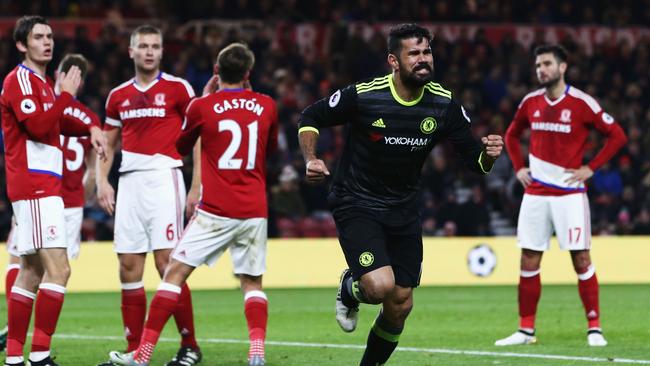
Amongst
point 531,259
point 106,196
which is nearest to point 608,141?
point 531,259

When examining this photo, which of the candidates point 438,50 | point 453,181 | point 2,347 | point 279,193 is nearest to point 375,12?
point 438,50

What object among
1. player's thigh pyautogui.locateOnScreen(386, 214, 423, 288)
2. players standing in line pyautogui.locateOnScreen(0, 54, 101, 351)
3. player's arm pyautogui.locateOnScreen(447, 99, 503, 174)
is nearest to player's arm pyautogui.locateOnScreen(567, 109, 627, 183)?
player's arm pyautogui.locateOnScreen(447, 99, 503, 174)

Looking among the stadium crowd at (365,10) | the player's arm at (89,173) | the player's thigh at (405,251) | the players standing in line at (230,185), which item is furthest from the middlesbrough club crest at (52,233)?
the stadium crowd at (365,10)

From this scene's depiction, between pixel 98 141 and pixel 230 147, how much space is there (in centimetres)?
89

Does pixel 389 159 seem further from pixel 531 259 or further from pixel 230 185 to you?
pixel 531 259

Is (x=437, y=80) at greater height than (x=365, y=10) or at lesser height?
lesser

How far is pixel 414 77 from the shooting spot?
749cm

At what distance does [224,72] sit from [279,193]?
33.5ft

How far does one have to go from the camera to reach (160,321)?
8211 millimetres

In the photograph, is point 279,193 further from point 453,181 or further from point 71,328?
point 71,328

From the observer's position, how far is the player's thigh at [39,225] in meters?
8.15

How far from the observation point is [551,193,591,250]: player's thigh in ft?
34.4

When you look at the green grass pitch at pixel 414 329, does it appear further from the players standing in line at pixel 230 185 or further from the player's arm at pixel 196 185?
the player's arm at pixel 196 185

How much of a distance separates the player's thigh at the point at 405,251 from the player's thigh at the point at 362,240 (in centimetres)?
11
